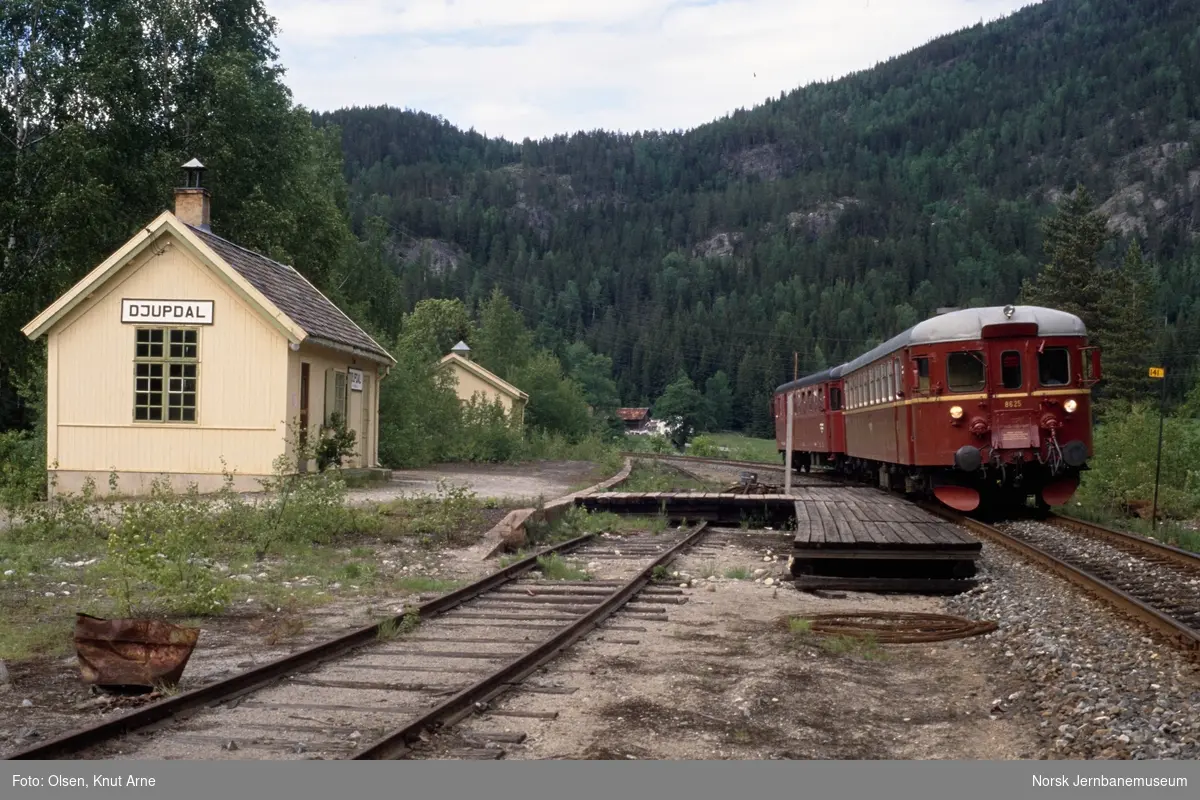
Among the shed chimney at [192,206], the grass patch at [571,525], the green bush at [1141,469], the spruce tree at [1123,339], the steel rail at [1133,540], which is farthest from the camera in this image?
the spruce tree at [1123,339]

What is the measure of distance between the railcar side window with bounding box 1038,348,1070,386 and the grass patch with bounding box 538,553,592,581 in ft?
28.0

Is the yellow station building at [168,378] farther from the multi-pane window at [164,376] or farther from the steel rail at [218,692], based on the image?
the steel rail at [218,692]

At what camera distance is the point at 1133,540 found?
1427 centimetres

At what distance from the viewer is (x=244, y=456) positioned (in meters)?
20.2

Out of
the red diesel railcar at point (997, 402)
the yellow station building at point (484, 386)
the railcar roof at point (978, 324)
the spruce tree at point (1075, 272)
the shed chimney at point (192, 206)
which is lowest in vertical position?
the red diesel railcar at point (997, 402)

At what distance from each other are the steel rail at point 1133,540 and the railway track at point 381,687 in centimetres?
555

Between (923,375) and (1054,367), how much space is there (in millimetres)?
1856

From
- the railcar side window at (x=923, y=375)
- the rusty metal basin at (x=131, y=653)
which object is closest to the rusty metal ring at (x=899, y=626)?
the rusty metal basin at (x=131, y=653)

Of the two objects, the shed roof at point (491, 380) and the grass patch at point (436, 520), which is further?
the shed roof at point (491, 380)

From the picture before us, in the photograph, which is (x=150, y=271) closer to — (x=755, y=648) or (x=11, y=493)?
(x=11, y=493)

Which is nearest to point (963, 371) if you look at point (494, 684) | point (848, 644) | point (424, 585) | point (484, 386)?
point (424, 585)

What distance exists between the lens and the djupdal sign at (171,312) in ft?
66.5

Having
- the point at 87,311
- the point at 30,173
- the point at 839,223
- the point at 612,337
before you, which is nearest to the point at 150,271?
the point at 87,311

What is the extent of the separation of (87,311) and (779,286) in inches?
5240
